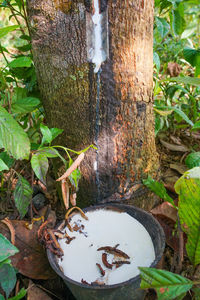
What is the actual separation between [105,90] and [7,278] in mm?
753

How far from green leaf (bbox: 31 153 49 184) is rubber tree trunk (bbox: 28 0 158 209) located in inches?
10.8

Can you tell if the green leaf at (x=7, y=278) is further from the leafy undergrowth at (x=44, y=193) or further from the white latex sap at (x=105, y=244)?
the white latex sap at (x=105, y=244)

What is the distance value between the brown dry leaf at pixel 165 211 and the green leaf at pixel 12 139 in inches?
27.2

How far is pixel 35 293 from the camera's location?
108 cm

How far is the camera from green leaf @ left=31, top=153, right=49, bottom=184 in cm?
94

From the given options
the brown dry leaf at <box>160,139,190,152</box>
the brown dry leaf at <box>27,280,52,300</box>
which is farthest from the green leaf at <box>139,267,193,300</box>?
the brown dry leaf at <box>160,139,190,152</box>

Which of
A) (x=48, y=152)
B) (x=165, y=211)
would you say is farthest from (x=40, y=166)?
(x=165, y=211)

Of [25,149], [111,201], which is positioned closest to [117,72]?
[25,149]

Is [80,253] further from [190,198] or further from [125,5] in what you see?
[125,5]

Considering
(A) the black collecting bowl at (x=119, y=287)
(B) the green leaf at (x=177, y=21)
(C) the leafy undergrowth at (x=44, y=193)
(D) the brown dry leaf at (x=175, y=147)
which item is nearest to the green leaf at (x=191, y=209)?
(C) the leafy undergrowth at (x=44, y=193)

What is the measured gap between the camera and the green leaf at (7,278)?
0.94 m

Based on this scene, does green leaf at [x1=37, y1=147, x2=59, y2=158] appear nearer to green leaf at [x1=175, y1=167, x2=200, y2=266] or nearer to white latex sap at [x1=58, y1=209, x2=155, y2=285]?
white latex sap at [x1=58, y1=209, x2=155, y2=285]

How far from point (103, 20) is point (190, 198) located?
0.67m

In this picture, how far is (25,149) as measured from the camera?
94cm
